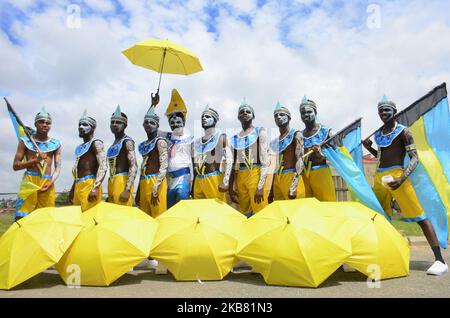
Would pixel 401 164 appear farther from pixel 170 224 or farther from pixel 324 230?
pixel 170 224

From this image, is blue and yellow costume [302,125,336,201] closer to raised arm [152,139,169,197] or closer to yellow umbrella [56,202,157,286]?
raised arm [152,139,169,197]

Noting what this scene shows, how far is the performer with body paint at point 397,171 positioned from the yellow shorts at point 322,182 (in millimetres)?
673

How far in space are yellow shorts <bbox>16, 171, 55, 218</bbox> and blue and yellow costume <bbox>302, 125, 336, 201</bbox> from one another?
388 cm

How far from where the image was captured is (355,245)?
425cm

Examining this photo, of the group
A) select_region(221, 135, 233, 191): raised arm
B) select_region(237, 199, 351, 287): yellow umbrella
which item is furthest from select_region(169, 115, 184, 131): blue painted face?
select_region(237, 199, 351, 287): yellow umbrella

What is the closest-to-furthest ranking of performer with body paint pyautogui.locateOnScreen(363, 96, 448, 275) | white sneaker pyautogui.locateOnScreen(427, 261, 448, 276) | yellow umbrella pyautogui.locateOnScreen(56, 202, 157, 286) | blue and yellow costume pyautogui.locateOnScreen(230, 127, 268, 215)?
yellow umbrella pyautogui.locateOnScreen(56, 202, 157, 286) < white sneaker pyautogui.locateOnScreen(427, 261, 448, 276) < performer with body paint pyautogui.locateOnScreen(363, 96, 448, 275) < blue and yellow costume pyautogui.locateOnScreen(230, 127, 268, 215)

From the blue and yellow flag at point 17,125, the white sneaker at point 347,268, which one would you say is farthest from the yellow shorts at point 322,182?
the blue and yellow flag at point 17,125

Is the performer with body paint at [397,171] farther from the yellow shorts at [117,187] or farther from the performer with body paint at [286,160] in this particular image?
the yellow shorts at [117,187]

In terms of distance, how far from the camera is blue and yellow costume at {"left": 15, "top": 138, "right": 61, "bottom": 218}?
5547 mm

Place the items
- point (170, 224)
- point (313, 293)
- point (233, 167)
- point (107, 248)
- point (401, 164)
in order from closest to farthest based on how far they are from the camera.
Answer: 1. point (313, 293)
2. point (107, 248)
3. point (170, 224)
4. point (401, 164)
5. point (233, 167)

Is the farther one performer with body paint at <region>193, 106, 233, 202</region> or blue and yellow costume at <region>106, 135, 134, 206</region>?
blue and yellow costume at <region>106, 135, 134, 206</region>

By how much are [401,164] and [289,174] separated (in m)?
1.54

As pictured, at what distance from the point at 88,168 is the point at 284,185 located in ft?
9.78

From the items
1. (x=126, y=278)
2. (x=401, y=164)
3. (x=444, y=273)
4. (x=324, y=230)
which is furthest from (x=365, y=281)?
(x=126, y=278)
